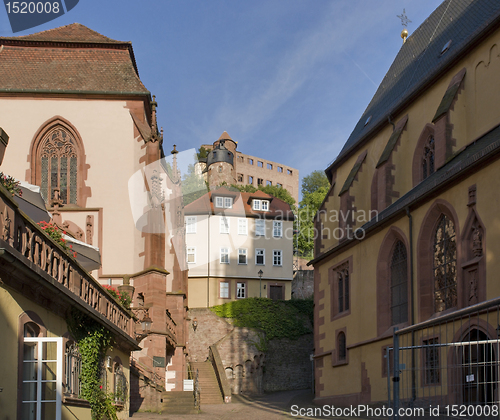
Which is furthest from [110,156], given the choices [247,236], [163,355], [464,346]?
[247,236]

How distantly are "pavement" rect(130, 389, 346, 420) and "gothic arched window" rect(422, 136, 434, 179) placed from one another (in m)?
8.86

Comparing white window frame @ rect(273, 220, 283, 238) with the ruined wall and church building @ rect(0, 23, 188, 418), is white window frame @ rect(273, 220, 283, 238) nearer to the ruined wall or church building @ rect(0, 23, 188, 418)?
the ruined wall

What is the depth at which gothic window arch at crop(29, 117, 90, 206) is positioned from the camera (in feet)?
81.9

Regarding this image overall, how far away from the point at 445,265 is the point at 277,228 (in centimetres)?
3393

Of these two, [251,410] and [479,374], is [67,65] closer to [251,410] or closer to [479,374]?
[251,410]

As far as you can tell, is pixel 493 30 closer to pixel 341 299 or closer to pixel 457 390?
pixel 341 299

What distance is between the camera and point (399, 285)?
20.9 metres

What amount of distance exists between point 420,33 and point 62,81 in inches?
602

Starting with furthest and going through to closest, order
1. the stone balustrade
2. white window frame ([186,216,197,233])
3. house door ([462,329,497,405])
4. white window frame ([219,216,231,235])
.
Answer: white window frame ([219,216,231,235]), white window frame ([186,216,197,233]), the stone balustrade, house door ([462,329,497,405])

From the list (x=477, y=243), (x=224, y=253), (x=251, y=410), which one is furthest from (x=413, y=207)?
(x=224, y=253)

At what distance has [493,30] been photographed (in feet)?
63.0

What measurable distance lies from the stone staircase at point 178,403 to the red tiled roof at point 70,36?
14285 mm

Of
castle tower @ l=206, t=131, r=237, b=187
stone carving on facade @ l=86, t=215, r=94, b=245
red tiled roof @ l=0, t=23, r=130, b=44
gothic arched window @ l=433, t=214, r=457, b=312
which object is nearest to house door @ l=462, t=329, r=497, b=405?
gothic arched window @ l=433, t=214, r=457, b=312

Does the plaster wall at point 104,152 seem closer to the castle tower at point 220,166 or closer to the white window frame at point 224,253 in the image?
the white window frame at point 224,253
